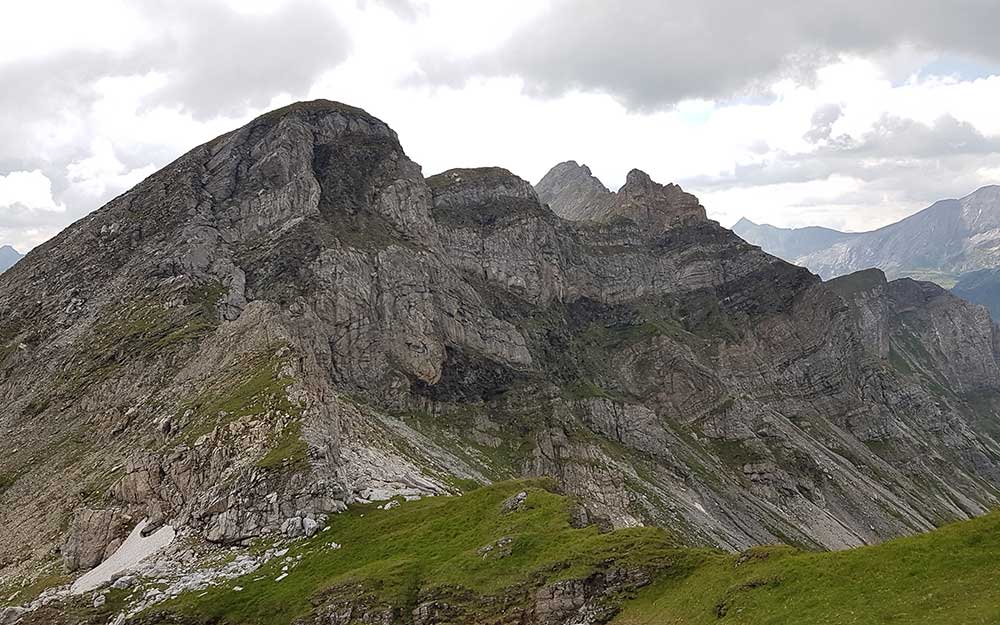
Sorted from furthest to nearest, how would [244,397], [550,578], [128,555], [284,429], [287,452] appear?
[244,397] < [284,429] < [287,452] < [128,555] < [550,578]

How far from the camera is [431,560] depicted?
165 feet

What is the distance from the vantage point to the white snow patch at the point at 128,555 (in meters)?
56.0

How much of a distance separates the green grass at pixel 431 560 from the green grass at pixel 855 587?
4.88m

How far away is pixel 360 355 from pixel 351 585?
419ft

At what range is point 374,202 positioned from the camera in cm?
19538

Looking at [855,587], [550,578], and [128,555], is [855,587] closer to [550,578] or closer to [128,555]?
[550,578]

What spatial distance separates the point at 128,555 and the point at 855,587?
58366 mm

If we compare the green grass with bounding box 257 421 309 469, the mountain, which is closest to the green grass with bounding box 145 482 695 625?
the mountain

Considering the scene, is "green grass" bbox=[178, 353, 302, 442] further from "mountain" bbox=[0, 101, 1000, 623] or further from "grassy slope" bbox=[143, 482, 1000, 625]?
"grassy slope" bbox=[143, 482, 1000, 625]

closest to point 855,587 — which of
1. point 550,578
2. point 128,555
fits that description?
point 550,578

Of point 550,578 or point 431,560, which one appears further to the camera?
point 431,560

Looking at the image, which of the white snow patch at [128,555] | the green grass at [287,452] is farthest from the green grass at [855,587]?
the white snow patch at [128,555]

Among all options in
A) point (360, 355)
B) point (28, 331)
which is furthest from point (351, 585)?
point (360, 355)

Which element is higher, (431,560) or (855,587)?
(431,560)
